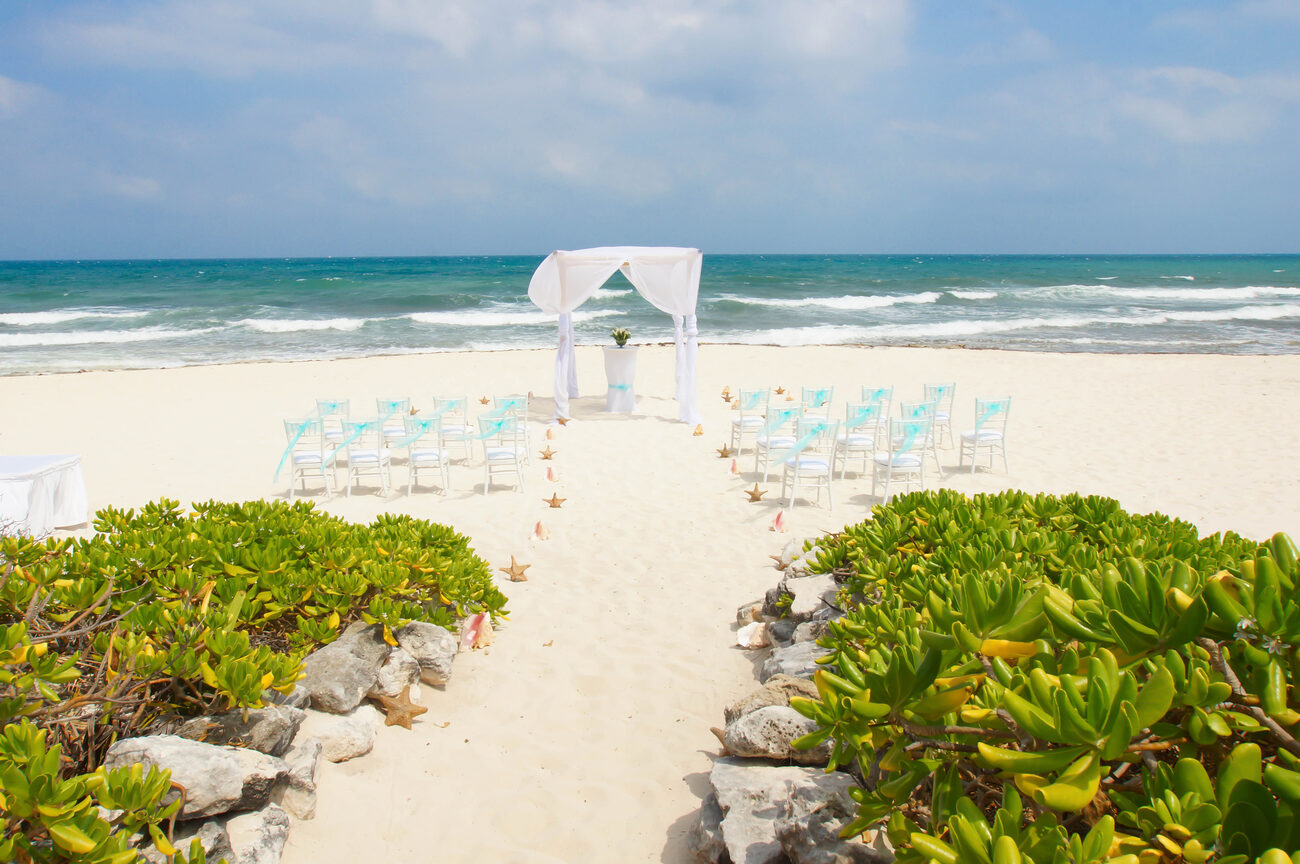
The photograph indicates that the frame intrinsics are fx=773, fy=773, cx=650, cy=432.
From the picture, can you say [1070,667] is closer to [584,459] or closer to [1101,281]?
[584,459]

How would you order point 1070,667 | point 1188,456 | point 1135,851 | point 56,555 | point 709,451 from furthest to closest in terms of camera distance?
point 709,451, point 1188,456, point 56,555, point 1070,667, point 1135,851

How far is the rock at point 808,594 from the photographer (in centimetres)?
403

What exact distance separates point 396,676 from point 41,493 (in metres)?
4.38

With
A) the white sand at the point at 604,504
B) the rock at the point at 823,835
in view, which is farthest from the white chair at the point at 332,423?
the rock at the point at 823,835

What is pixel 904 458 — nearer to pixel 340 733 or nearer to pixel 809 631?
pixel 809 631

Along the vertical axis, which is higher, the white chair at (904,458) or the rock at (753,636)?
the white chair at (904,458)

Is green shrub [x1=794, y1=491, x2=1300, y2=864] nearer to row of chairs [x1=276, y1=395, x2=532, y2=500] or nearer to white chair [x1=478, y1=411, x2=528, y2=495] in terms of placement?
white chair [x1=478, y1=411, x2=528, y2=495]

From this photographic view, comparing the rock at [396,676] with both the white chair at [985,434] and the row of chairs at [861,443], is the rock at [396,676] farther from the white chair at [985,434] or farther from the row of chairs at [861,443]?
the white chair at [985,434]

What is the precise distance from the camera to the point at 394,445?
9031mm

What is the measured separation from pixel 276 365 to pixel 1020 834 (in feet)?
58.7

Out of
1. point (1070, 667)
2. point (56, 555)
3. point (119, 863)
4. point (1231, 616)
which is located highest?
point (1231, 616)

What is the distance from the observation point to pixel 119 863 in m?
1.84

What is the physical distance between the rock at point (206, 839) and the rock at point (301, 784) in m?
0.35

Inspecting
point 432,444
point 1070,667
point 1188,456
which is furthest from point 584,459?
point 1070,667
